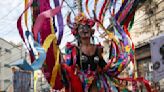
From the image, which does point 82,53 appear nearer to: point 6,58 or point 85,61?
point 85,61

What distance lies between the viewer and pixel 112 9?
149 inches

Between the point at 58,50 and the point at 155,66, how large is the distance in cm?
205

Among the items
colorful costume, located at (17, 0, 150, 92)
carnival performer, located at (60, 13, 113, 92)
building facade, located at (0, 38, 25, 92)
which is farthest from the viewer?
building facade, located at (0, 38, 25, 92)

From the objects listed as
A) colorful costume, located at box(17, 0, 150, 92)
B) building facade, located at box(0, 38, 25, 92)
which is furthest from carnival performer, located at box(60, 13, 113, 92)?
building facade, located at box(0, 38, 25, 92)

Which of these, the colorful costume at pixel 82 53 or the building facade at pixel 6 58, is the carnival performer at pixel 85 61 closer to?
the colorful costume at pixel 82 53

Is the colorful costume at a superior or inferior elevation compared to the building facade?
inferior

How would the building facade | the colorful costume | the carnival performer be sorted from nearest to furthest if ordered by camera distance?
the colorful costume < the carnival performer < the building facade

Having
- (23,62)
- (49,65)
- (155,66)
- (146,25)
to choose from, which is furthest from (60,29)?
(146,25)

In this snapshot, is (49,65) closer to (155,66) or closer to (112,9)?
(112,9)

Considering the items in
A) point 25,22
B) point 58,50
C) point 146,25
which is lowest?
point 58,50

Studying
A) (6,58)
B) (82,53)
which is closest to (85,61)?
(82,53)

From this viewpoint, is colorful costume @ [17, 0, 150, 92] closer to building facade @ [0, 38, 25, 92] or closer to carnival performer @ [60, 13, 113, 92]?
carnival performer @ [60, 13, 113, 92]

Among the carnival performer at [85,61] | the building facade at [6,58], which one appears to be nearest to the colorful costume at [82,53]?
the carnival performer at [85,61]

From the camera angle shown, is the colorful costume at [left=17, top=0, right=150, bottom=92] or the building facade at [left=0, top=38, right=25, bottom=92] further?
the building facade at [left=0, top=38, right=25, bottom=92]
